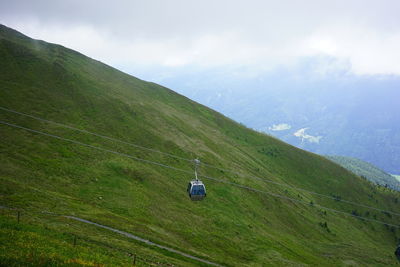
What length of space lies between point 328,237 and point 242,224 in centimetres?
4023

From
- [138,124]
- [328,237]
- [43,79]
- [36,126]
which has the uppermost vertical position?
[43,79]

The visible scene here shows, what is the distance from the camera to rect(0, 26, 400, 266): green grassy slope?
42500mm

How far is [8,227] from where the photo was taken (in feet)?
99.2

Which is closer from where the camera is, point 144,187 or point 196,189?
point 196,189

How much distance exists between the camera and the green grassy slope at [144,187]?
1673 inches

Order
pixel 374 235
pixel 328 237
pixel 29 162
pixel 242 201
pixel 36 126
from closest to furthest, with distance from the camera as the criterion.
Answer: pixel 29 162, pixel 36 126, pixel 242 201, pixel 328 237, pixel 374 235

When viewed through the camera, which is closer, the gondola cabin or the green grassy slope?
the green grassy slope

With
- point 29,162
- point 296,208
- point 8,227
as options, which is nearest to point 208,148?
point 296,208

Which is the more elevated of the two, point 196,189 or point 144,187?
point 196,189

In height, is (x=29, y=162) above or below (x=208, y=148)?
below

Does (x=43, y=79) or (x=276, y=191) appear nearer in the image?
(x=43, y=79)

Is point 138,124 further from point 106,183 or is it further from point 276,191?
point 276,191

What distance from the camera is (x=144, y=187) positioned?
69.0 meters

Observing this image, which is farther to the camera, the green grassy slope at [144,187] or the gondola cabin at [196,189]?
the gondola cabin at [196,189]
